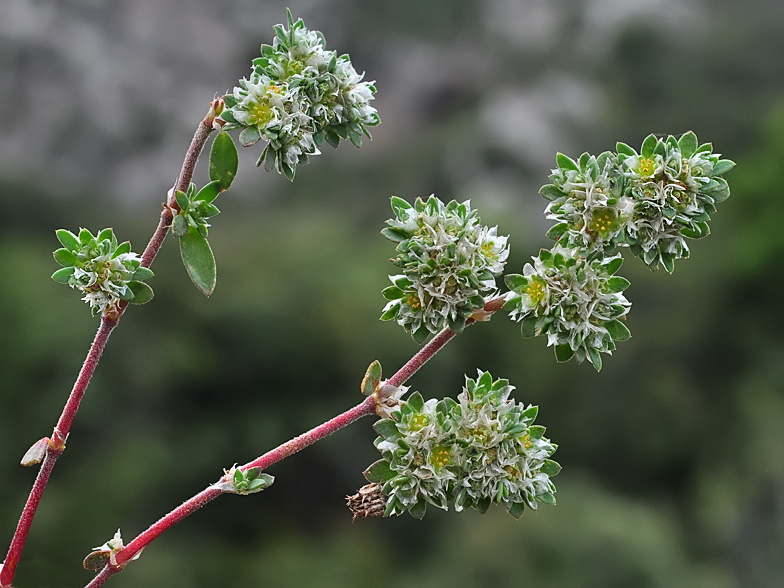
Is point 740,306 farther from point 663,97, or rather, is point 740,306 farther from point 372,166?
point 372,166

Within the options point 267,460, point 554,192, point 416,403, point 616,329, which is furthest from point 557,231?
point 267,460

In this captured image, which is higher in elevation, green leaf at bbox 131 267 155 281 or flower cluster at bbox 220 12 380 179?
flower cluster at bbox 220 12 380 179

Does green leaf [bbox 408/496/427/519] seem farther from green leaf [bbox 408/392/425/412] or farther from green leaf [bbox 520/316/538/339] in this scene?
green leaf [bbox 520/316/538/339]

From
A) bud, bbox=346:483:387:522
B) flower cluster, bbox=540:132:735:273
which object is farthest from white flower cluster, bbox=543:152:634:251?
bud, bbox=346:483:387:522

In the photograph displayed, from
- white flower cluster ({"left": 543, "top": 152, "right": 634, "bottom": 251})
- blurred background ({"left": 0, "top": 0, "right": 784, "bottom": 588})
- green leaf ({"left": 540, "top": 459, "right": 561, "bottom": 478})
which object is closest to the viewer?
white flower cluster ({"left": 543, "top": 152, "right": 634, "bottom": 251})

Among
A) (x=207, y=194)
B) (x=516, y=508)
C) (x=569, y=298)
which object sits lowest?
(x=516, y=508)

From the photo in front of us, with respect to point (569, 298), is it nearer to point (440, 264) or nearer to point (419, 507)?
point (440, 264)

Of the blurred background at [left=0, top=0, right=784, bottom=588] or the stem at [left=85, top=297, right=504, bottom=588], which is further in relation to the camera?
the blurred background at [left=0, top=0, right=784, bottom=588]

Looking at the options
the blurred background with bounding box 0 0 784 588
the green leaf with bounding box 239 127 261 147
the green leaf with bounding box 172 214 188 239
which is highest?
the blurred background with bounding box 0 0 784 588
